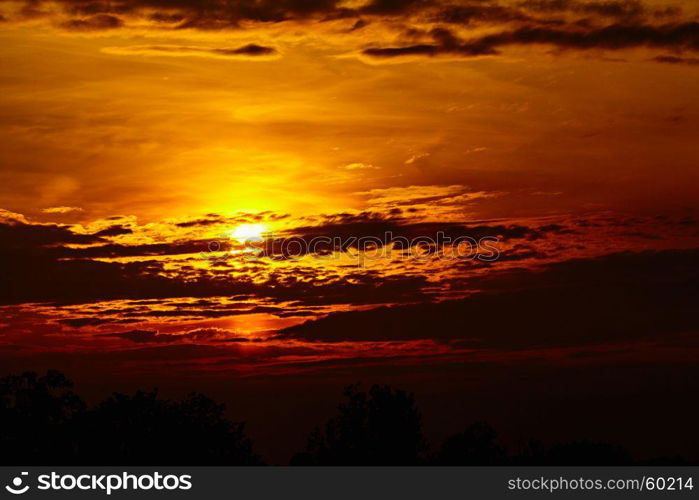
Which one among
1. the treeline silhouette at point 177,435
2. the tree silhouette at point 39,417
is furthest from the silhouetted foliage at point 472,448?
the tree silhouette at point 39,417

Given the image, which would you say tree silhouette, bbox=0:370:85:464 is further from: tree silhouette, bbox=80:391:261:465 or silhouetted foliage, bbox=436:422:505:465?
silhouetted foliage, bbox=436:422:505:465

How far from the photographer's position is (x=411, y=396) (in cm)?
8125

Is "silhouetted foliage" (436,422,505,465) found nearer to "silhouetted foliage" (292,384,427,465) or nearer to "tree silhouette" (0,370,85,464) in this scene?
"silhouetted foliage" (292,384,427,465)

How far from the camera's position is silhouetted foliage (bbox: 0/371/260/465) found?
53.3m

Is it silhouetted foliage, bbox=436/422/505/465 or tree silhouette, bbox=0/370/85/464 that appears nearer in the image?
tree silhouette, bbox=0/370/85/464

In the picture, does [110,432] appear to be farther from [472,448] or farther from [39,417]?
[472,448]

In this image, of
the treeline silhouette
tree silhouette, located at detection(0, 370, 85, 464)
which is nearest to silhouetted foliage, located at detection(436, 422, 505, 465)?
the treeline silhouette

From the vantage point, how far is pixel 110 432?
187ft

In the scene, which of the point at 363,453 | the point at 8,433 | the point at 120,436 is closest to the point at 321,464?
the point at 363,453

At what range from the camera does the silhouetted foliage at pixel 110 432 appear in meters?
53.3

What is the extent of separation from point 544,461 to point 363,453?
17.8 meters

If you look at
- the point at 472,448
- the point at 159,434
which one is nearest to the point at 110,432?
the point at 159,434
